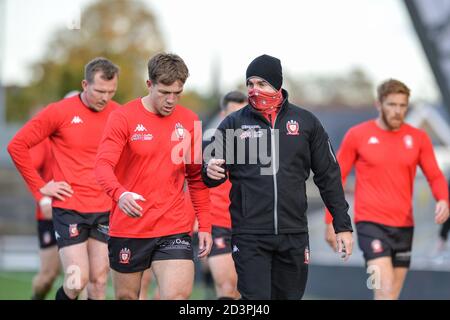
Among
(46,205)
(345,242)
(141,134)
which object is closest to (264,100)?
(141,134)

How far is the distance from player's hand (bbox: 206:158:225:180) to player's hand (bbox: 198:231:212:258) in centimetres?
68

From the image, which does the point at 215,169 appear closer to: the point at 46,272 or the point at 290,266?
the point at 290,266

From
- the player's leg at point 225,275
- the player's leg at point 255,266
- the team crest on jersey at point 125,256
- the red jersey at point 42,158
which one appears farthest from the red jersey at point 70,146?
the player's leg at point 255,266

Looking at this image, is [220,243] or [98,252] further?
[220,243]

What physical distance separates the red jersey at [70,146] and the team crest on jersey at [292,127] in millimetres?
2673

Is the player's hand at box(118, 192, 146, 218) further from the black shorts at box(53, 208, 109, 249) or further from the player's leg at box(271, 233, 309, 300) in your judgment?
the black shorts at box(53, 208, 109, 249)

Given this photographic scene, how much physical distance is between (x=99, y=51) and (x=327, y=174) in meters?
44.1

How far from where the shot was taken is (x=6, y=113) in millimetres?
55781

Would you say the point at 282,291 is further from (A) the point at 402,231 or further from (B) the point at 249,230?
(A) the point at 402,231

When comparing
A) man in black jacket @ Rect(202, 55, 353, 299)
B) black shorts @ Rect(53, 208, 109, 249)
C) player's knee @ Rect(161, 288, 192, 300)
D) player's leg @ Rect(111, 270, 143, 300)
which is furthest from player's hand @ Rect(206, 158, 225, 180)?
black shorts @ Rect(53, 208, 109, 249)

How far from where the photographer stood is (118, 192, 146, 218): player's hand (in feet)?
25.1

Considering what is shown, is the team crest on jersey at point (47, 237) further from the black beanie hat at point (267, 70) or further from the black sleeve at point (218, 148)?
the black beanie hat at point (267, 70)

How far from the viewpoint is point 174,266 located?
26.7 ft
